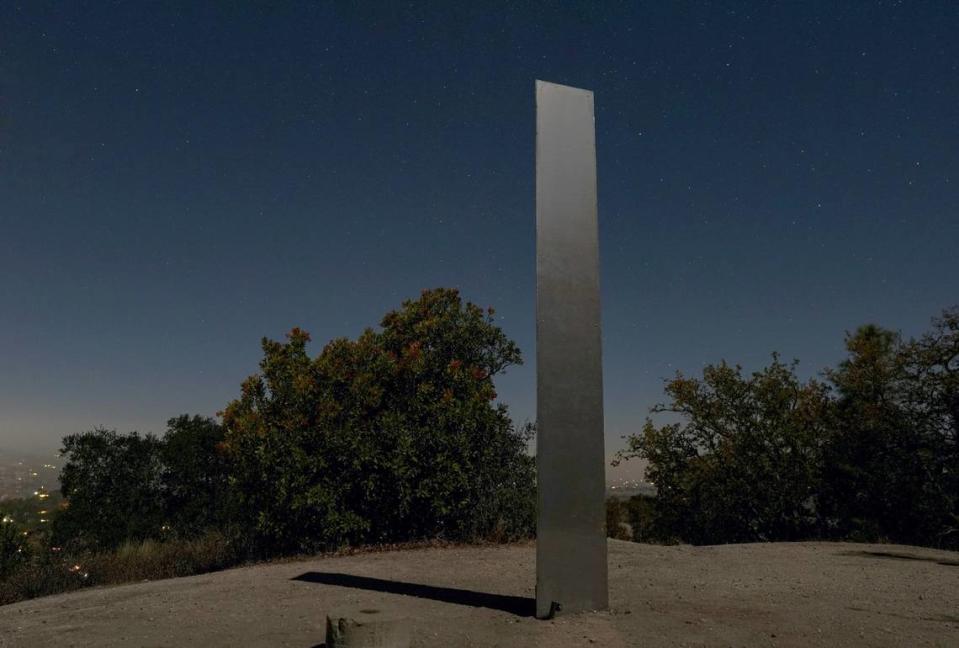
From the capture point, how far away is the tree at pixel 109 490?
17047mm

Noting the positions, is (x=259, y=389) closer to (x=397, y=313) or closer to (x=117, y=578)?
(x=397, y=313)

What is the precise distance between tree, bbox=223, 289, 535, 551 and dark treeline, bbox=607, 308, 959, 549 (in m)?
5.55

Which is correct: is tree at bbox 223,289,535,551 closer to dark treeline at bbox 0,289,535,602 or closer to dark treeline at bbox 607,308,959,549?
dark treeline at bbox 0,289,535,602

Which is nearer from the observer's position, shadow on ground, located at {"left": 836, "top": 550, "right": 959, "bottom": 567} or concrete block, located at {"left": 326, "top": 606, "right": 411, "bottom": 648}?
concrete block, located at {"left": 326, "top": 606, "right": 411, "bottom": 648}

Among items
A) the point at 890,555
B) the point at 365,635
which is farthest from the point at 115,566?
the point at 890,555

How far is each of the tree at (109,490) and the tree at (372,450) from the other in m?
6.29

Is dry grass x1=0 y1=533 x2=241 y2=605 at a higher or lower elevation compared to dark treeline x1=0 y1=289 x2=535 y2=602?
lower

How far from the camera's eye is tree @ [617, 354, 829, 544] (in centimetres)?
1527

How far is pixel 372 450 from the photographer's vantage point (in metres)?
11.8

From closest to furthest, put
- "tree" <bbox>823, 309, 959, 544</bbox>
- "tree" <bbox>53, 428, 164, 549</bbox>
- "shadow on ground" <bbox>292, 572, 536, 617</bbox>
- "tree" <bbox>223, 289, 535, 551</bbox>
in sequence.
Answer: "shadow on ground" <bbox>292, 572, 536, 617</bbox>
"tree" <bbox>223, 289, 535, 551</bbox>
"tree" <bbox>823, 309, 959, 544</bbox>
"tree" <bbox>53, 428, 164, 549</bbox>

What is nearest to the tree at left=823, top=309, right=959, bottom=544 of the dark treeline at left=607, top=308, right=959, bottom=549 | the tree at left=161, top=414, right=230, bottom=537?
the dark treeline at left=607, top=308, right=959, bottom=549

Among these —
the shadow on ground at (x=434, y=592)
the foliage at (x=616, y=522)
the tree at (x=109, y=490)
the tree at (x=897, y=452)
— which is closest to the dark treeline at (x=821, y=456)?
the tree at (x=897, y=452)

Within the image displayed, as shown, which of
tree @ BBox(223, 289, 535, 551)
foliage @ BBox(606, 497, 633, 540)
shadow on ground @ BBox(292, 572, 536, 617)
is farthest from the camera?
foliage @ BBox(606, 497, 633, 540)

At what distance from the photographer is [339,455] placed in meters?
11.8
